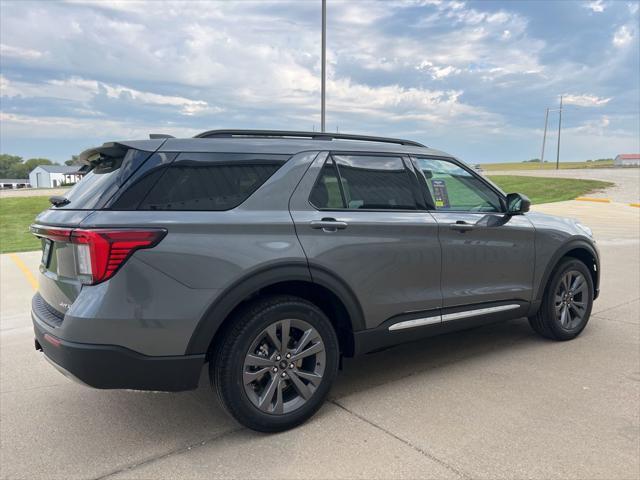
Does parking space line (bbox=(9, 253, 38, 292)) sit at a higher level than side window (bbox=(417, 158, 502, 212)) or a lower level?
lower

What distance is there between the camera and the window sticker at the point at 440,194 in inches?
158

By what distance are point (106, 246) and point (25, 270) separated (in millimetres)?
7604

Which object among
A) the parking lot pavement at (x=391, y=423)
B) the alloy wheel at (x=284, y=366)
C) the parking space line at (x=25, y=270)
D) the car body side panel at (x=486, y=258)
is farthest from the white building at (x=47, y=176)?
the alloy wheel at (x=284, y=366)

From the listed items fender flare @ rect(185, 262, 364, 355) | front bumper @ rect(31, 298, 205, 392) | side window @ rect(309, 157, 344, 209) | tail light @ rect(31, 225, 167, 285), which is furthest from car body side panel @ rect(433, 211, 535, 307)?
tail light @ rect(31, 225, 167, 285)

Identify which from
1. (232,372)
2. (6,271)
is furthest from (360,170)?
(6,271)

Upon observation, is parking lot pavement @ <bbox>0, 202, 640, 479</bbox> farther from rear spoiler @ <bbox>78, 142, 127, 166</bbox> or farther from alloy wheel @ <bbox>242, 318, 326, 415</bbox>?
rear spoiler @ <bbox>78, 142, 127, 166</bbox>

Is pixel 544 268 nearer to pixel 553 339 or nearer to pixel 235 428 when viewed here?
pixel 553 339

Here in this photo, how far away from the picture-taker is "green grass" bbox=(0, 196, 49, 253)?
13.4 m

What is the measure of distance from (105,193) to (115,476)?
4.97 feet

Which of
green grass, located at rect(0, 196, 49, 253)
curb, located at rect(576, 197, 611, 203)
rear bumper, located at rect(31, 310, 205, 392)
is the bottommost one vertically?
green grass, located at rect(0, 196, 49, 253)

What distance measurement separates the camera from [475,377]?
4.05 metres

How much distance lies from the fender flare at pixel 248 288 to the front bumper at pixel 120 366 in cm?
11

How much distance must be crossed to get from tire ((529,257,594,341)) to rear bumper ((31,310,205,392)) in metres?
3.27

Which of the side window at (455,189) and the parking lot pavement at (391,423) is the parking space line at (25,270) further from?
the side window at (455,189)
